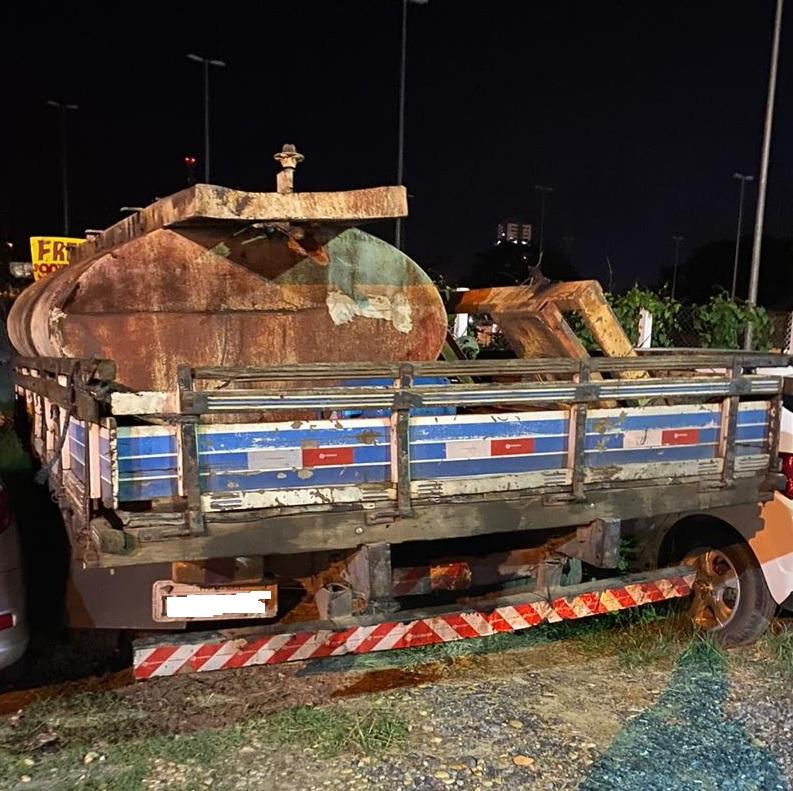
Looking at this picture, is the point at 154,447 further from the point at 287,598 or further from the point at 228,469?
the point at 287,598

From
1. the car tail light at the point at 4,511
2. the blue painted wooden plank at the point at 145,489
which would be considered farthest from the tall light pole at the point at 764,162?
the car tail light at the point at 4,511

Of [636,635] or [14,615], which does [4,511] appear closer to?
[14,615]

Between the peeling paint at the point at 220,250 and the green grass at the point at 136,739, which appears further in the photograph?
the peeling paint at the point at 220,250

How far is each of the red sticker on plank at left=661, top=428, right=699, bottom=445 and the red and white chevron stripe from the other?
0.86 m

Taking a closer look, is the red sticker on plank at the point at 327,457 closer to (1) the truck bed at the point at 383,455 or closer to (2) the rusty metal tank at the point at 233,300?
(1) the truck bed at the point at 383,455

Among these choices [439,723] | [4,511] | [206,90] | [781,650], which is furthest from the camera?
[206,90]

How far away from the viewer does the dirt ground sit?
3346mm

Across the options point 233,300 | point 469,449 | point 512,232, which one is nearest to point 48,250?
point 233,300

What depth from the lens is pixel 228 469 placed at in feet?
10.4

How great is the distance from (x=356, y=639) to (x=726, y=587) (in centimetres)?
252

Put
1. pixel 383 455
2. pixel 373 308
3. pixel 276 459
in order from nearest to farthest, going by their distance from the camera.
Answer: pixel 276 459 < pixel 383 455 < pixel 373 308

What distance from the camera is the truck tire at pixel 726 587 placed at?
4.63m

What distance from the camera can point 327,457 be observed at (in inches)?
131

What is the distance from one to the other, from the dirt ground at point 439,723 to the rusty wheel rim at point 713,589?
0.84 ft
